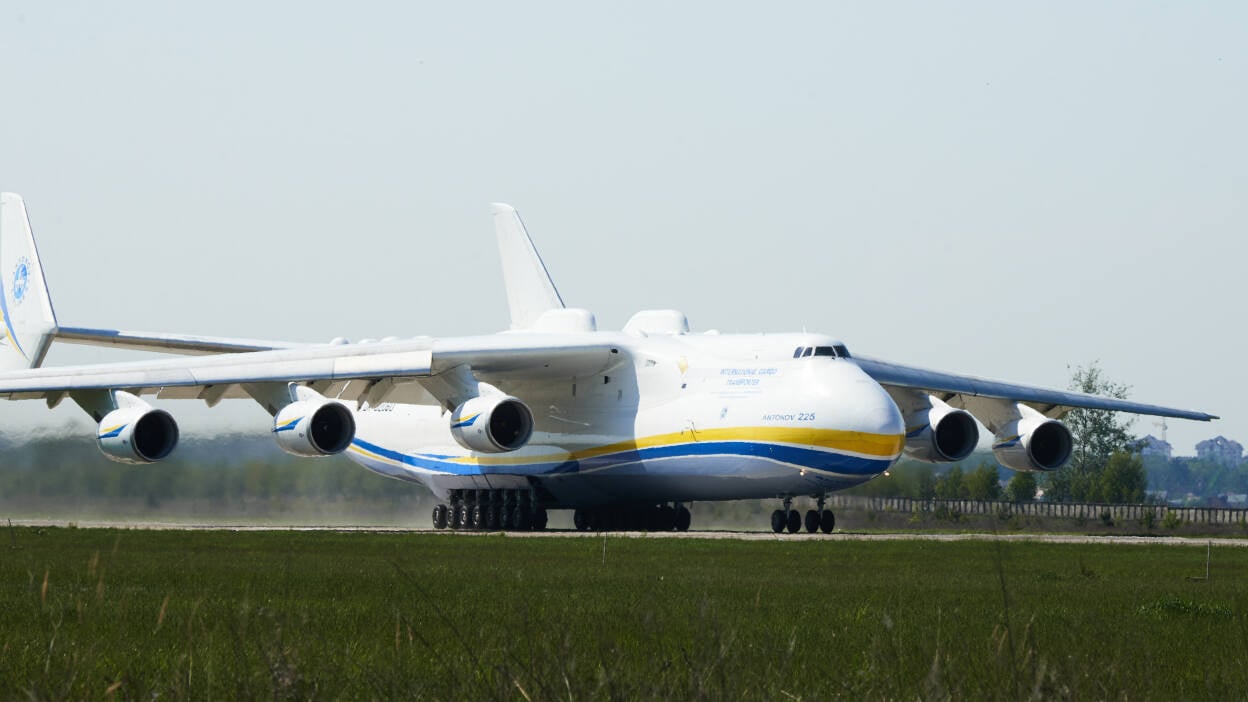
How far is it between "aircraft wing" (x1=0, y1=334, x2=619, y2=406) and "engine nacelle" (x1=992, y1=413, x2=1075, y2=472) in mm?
7281

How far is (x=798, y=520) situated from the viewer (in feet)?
95.3

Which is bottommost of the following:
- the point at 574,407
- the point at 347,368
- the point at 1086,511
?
the point at 1086,511

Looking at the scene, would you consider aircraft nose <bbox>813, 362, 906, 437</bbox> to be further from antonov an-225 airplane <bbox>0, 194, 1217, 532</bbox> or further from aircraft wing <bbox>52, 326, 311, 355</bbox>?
aircraft wing <bbox>52, 326, 311, 355</bbox>

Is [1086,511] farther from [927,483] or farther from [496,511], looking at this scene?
[496,511]

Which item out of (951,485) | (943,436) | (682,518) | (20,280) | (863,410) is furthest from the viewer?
(951,485)

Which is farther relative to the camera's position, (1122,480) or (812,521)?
(1122,480)

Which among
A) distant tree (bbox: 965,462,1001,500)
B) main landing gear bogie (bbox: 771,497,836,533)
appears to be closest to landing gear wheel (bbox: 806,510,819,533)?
main landing gear bogie (bbox: 771,497,836,533)

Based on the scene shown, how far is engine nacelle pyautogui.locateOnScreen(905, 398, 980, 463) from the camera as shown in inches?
1181

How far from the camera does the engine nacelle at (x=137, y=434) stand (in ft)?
88.4

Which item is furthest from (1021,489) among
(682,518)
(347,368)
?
(347,368)

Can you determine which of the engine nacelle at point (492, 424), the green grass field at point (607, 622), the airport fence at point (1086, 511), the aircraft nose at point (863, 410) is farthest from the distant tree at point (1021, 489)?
the green grass field at point (607, 622)

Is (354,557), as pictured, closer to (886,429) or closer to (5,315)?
(886,429)

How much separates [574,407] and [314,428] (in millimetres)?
5243

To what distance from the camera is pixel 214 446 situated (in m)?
30.2
